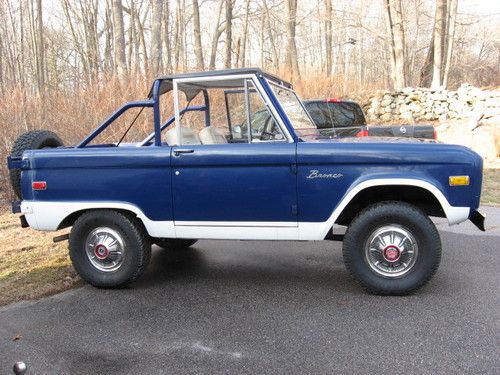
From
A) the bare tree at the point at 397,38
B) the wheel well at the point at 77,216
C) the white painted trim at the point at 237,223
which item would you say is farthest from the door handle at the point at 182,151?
the bare tree at the point at 397,38

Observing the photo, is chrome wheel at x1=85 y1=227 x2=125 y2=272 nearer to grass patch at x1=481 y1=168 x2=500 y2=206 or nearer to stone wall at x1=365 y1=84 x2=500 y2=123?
grass patch at x1=481 y1=168 x2=500 y2=206

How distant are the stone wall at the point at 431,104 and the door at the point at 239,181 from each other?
623 inches

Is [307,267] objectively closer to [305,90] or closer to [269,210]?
[269,210]

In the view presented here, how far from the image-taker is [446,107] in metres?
19.7

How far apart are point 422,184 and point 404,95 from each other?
17623mm

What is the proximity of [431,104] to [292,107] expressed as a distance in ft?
54.4

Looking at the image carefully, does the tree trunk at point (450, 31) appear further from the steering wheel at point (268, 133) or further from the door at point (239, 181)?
the door at point (239, 181)

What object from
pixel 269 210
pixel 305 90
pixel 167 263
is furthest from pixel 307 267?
pixel 305 90

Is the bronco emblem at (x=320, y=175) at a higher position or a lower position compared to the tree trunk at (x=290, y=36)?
lower

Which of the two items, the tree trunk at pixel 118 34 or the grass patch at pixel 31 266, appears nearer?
the grass patch at pixel 31 266

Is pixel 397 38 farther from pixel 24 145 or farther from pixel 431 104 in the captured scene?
pixel 24 145

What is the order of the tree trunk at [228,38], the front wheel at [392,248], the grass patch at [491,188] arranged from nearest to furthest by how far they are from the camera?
1. the front wheel at [392,248]
2. the grass patch at [491,188]
3. the tree trunk at [228,38]

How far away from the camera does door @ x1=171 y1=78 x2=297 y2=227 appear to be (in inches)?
172

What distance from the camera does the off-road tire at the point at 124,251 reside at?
15.4 ft
